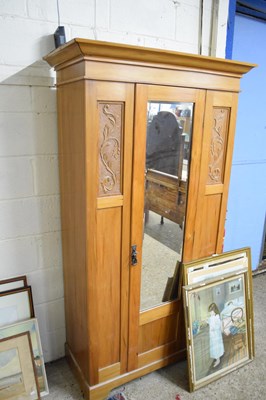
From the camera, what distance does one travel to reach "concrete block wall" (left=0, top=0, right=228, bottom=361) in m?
1.45

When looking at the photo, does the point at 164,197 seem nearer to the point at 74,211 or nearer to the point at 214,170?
the point at 214,170

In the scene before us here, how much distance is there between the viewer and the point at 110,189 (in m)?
1.40

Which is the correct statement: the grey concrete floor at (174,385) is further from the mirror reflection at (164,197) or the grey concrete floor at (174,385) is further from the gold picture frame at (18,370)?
the mirror reflection at (164,197)

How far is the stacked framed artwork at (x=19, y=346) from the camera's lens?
1596 mm

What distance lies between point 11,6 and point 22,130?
0.55 m

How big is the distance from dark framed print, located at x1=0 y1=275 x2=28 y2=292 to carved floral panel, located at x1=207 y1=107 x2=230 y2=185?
1.16 meters

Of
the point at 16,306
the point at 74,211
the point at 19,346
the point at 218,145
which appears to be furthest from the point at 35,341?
the point at 218,145

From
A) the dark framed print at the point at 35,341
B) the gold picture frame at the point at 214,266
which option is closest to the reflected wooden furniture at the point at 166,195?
the gold picture frame at the point at 214,266

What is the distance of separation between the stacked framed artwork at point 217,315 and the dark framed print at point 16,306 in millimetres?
868

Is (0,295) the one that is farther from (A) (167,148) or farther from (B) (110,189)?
(A) (167,148)

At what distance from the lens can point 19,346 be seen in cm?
163

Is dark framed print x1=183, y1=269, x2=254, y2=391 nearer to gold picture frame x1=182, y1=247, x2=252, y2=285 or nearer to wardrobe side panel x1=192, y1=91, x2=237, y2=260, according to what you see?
gold picture frame x1=182, y1=247, x2=252, y2=285

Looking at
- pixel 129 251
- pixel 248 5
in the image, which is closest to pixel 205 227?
pixel 129 251

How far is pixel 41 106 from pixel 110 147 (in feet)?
1.61
